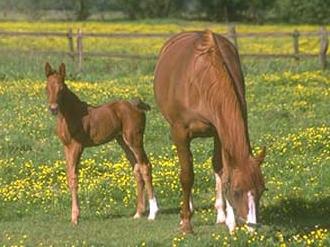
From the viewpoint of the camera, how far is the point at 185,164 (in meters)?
9.78

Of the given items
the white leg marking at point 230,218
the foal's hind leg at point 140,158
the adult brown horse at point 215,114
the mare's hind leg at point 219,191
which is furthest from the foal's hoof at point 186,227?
the foal's hind leg at point 140,158

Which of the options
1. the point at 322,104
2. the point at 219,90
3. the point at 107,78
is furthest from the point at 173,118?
the point at 107,78

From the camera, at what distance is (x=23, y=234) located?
Answer: 10.2 metres

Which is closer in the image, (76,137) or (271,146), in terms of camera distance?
(76,137)

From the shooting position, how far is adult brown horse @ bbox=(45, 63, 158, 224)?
11.1 meters

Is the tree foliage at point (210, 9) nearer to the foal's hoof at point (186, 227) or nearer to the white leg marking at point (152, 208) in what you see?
the white leg marking at point (152, 208)

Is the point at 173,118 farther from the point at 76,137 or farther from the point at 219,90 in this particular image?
the point at 76,137

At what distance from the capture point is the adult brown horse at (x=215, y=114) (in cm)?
833

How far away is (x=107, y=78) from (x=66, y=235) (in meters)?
19.5

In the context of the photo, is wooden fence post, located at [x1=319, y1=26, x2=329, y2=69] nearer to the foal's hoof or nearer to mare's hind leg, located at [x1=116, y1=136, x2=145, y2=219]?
mare's hind leg, located at [x1=116, y1=136, x2=145, y2=219]

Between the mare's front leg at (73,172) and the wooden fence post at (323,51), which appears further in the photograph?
→ the wooden fence post at (323,51)

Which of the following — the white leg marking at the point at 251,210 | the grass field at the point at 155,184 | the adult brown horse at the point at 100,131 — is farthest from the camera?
the adult brown horse at the point at 100,131

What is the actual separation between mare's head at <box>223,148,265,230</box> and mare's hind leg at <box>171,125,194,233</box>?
1.27m

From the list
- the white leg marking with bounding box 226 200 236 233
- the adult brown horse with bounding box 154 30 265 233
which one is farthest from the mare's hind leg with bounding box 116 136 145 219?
the white leg marking with bounding box 226 200 236 233
